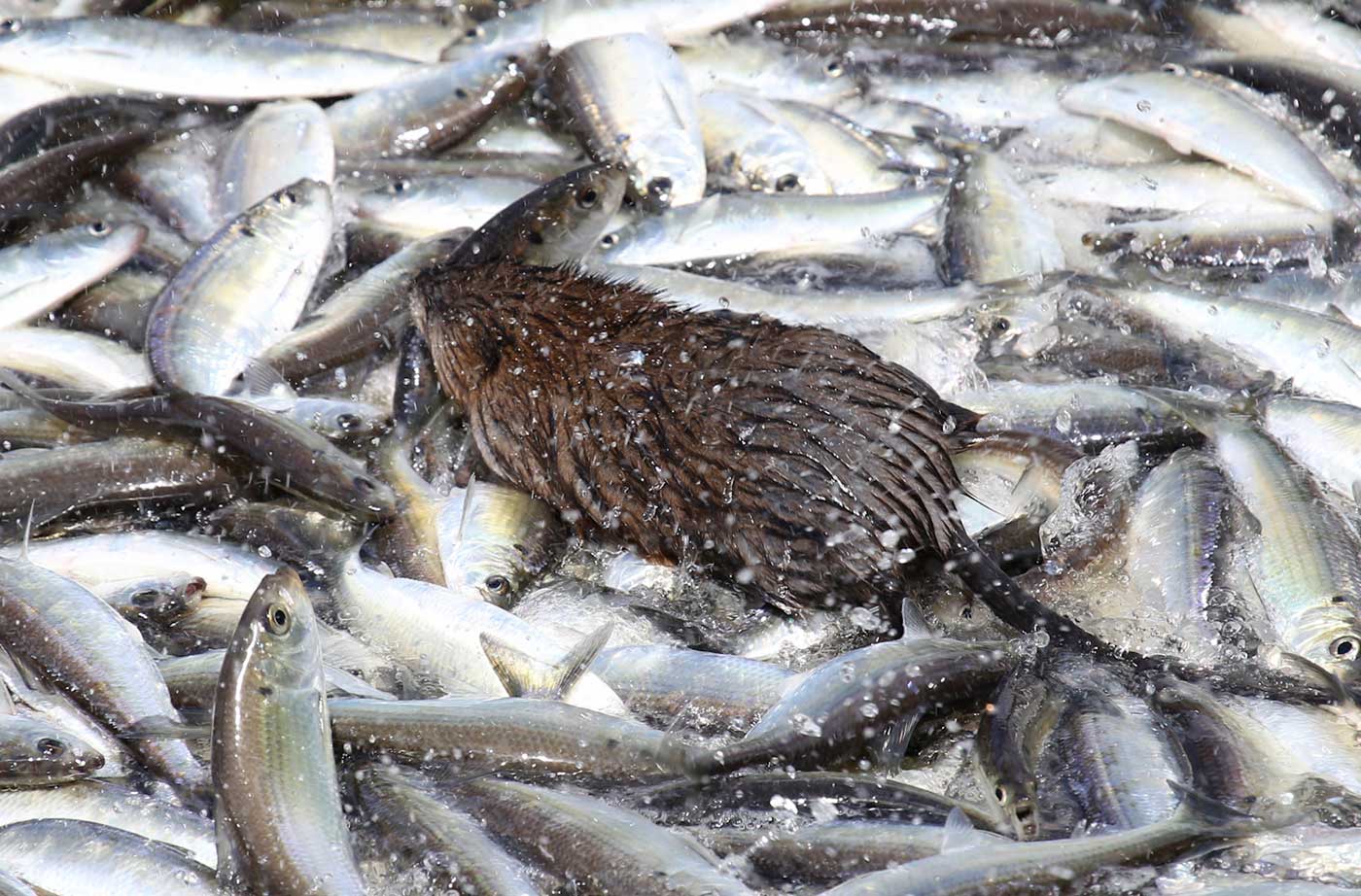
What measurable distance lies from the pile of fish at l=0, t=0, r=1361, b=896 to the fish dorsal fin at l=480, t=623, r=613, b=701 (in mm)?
14

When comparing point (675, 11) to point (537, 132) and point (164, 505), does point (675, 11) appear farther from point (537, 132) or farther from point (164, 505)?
point (164, 505)

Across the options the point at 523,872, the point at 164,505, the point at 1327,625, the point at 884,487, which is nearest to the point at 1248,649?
the point at 1327,625

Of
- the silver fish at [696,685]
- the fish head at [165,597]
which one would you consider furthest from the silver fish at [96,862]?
the silver fish at [696,685]

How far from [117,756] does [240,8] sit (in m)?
4.47

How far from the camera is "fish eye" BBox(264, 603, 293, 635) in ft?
11.0

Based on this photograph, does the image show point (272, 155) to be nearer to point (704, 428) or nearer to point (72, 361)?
point (72, 361)

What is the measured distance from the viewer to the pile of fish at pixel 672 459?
331 cm

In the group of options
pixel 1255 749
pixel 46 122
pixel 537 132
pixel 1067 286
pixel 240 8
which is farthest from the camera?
pixel 240 8

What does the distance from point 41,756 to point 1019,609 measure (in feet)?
9.10

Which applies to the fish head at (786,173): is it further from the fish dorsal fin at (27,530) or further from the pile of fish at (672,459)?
the fish dorsal fin at (27,530)

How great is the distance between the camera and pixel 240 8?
22.1 feet

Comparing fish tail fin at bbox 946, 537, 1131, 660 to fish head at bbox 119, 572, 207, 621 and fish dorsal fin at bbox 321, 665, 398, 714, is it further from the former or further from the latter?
fish head at bbox 119, 572, 207, 621

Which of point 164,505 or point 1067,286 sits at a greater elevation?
point 1067,286

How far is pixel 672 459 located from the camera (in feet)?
13.5
